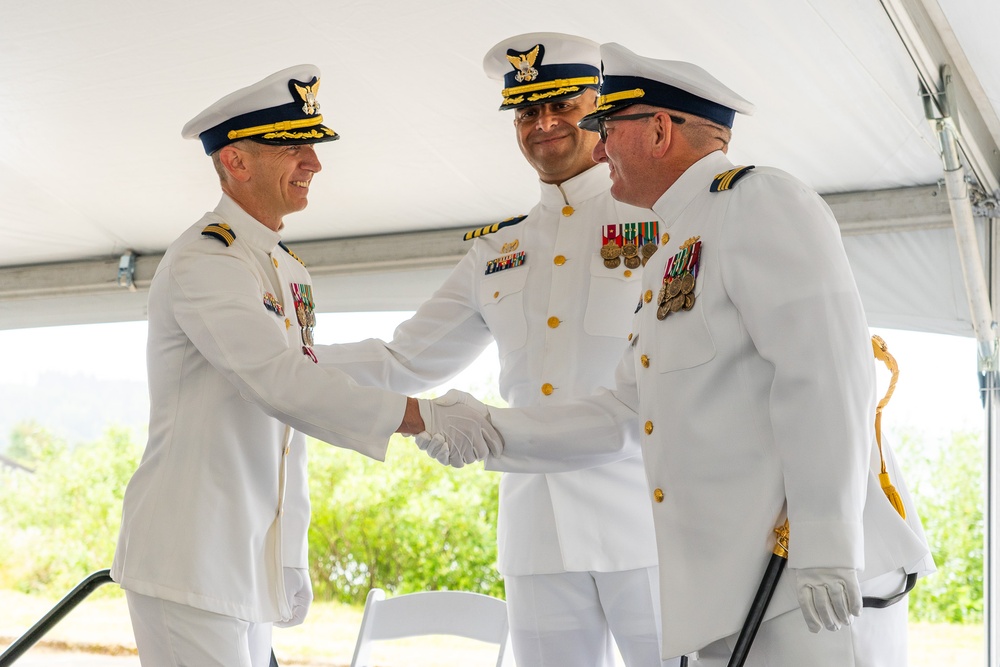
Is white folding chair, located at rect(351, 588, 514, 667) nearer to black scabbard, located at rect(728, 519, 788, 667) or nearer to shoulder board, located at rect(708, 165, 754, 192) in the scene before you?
black scabbard, located at rect(728, 519, 788, 667)

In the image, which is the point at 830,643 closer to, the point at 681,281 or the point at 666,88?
the point at 681,281

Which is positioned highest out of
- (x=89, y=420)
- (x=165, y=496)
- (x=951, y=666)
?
(x=89, y=420)

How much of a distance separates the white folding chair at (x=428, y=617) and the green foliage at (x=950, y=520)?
4.89 m

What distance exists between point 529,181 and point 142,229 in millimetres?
2199

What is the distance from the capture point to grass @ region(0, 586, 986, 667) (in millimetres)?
6438

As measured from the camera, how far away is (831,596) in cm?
138

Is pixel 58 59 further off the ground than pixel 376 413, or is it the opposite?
pixel 58 59

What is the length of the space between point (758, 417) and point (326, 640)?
6.67 metres

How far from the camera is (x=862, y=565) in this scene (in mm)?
1400

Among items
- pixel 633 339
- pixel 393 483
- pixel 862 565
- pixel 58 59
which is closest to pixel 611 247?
pixel 633 339

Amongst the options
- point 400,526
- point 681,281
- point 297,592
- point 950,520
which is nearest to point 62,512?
point 400,526

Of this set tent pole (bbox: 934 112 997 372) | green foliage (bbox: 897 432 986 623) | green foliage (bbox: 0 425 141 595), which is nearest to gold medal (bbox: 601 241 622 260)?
tent pole (bbox: 934 112 997 372)

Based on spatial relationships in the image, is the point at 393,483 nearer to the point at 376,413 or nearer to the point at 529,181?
the point at 529,181

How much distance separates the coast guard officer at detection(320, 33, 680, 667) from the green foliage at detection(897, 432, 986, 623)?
5.22 m
